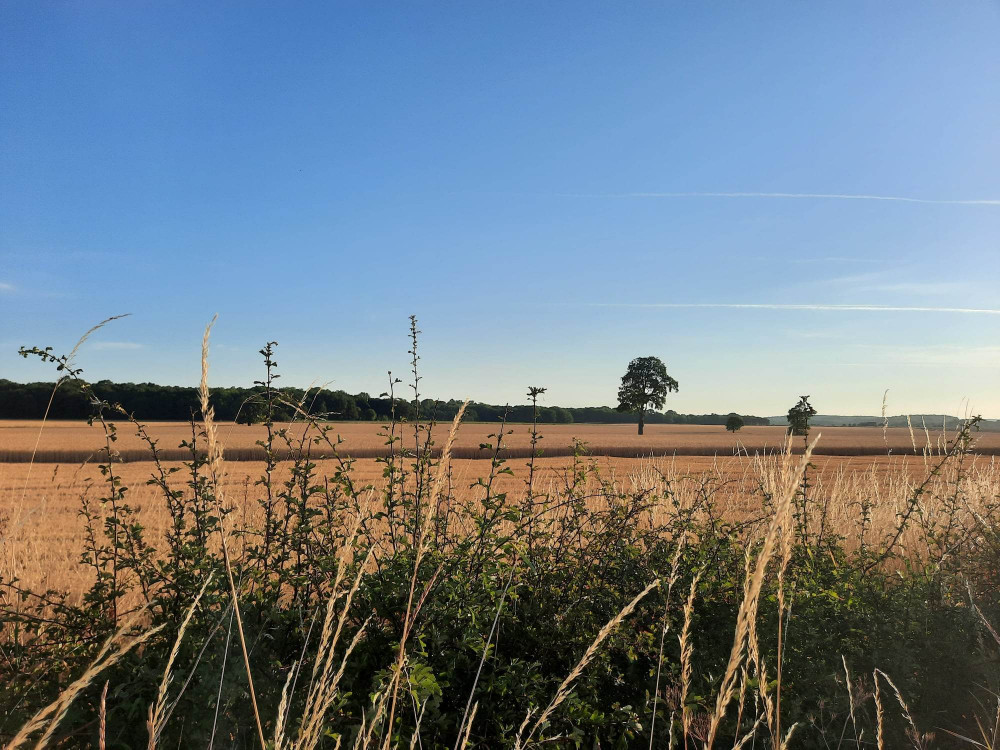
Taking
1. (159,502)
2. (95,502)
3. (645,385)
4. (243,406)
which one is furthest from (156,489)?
(645,385)

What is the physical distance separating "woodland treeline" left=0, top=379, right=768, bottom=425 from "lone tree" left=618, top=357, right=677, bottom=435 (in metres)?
3.70

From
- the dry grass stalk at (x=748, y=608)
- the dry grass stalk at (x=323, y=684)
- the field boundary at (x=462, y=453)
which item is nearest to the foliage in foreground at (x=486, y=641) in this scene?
the dry grass stalk at (x=323, y=684)

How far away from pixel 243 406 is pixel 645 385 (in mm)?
72612

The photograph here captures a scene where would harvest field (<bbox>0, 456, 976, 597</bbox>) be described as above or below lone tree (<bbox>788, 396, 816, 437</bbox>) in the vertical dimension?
below

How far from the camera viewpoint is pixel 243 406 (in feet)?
12.8

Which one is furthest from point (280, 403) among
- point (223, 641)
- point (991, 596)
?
point (991, 596)

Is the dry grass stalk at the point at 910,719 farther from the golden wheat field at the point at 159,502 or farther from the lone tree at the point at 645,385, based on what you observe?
the lone tree at the point at 645,385

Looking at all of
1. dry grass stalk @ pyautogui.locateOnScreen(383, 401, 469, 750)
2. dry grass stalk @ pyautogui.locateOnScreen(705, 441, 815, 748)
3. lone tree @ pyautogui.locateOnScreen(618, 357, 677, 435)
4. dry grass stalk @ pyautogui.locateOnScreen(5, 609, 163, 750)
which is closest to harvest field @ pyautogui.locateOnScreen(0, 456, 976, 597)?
dry grass stalk @ pyautogui.locateOnScreen(5, 609, 163, 750)

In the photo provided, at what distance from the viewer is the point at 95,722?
9.34 ft

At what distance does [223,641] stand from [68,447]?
101 ft

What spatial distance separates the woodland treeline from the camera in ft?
13.0

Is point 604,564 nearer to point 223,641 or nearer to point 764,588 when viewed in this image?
point 764,588

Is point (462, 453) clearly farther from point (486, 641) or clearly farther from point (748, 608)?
point (748, 608)

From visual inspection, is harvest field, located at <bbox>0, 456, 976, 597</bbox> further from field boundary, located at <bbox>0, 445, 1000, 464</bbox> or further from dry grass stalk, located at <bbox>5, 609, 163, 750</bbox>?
field boundary, located at <bbox>0, 445, 1000, 464</bbox>
